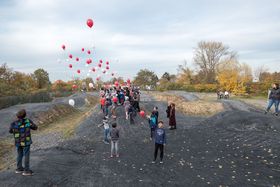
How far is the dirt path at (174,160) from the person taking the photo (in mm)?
9211

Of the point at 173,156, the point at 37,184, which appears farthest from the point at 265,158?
the point at 37,184

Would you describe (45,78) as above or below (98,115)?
above

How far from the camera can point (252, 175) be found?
981 cm

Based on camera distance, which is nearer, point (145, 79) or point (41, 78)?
point (41, 78)

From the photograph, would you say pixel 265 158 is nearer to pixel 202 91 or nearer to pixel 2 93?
pixel 2 93

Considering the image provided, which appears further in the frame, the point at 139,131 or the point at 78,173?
the point at 139,131

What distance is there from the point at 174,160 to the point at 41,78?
5603 centimetres

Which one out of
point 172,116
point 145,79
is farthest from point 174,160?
point 145,79

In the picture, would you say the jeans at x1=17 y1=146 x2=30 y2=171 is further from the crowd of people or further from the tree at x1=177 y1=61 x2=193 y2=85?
the tree at x1=177 y1=61 x2=193 y2=85

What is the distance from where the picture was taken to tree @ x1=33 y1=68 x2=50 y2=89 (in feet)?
199

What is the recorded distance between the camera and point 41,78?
61281 millimetres

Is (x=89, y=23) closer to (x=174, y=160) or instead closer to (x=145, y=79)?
(x=174, y=160)

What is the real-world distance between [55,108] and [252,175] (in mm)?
23746

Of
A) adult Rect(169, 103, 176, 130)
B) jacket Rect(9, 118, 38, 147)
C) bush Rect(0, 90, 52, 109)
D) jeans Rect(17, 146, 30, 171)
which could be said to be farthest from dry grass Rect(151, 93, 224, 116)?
jacket Rect(9, 118, 38, 147)
